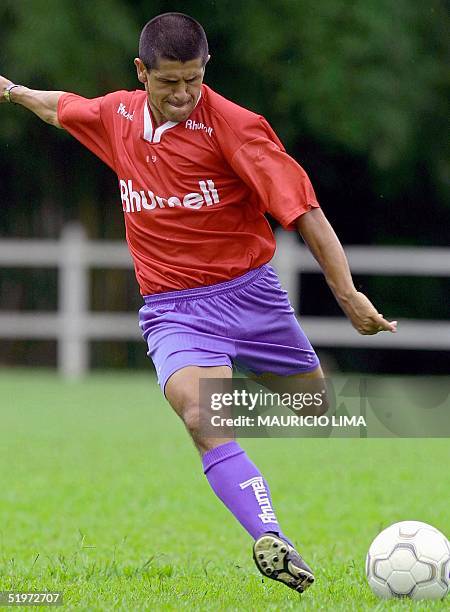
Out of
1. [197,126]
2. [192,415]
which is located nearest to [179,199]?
[197,126]

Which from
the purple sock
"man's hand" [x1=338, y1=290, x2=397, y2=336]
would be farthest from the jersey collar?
the purple sock

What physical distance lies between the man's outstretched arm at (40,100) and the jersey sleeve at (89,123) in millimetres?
123

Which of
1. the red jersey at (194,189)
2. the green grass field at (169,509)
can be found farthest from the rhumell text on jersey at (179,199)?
the green grass field at (169,509)

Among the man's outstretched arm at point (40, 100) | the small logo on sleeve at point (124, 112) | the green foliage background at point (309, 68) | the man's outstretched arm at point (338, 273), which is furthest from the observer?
the green foliage background at point (309, 68)

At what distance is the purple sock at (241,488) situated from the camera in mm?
4551

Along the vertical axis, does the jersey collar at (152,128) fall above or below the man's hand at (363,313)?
above

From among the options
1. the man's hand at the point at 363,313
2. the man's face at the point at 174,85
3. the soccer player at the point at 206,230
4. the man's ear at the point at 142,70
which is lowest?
the man's hand at the point at 363,313

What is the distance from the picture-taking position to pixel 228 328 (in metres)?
5.07

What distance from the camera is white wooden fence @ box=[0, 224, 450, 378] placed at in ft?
50.6

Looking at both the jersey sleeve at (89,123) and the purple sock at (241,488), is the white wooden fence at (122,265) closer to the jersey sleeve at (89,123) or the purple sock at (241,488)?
the jersey sleeve at (89,123)

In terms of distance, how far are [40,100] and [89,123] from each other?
0.43 m

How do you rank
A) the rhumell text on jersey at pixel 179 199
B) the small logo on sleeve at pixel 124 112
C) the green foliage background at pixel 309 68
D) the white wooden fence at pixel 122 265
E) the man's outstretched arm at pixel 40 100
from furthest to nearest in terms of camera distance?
the green foliage background at pixel 309 68 < the white wooden fence at pixel 122 265 < the man's outstretched arm at pixel 40 100 < the small logo on sleeve at pixel 124 112 < the rhumell text on jersey at pixel 179 199

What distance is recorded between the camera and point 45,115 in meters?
5.68

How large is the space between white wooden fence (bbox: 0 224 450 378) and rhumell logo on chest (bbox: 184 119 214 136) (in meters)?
10.5
